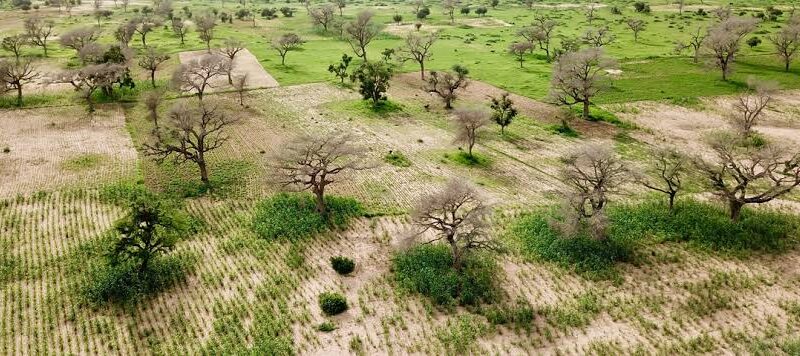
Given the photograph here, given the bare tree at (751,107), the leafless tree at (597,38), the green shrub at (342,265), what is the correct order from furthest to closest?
the leafless tree at (597,38)
the bare tree at (751,107)
the green shrub at (342,265)

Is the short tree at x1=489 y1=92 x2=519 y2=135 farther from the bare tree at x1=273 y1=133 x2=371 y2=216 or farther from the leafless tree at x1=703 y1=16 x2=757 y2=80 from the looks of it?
the leafless tree at x1=703 y1=16 x2=757 y2=80

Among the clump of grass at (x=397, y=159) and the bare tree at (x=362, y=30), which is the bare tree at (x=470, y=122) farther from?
the bare tree at (x=362, y=30)

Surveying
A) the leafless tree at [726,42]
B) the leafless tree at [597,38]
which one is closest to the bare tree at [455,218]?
the leafless tree at [726,42]

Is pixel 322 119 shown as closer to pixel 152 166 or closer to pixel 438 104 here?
pixel 438 104

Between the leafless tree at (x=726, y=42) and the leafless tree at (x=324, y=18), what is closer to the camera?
the leafless tree at (x=726, y=42)

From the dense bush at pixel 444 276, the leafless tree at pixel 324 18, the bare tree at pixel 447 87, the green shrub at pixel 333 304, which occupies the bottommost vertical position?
the green shrub at pixel 333 304

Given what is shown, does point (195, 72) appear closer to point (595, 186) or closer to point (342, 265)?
point (342, 265)

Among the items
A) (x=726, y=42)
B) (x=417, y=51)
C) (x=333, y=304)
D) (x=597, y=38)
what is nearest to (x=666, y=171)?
(x=333, y=304)
